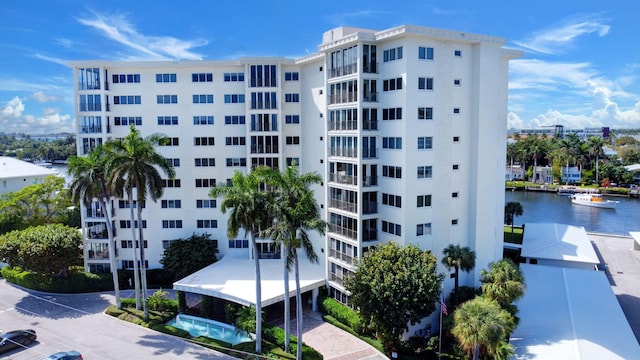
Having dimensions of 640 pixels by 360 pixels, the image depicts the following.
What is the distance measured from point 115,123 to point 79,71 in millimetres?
5892

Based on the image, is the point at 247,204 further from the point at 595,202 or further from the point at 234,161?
the point at 595,202

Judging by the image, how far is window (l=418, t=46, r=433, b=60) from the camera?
104ft

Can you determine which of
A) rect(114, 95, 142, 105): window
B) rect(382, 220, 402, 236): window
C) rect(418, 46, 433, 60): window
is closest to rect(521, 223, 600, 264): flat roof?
rect(382, 220, 402, 236): window

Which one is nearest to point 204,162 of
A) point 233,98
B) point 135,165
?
point 233,98

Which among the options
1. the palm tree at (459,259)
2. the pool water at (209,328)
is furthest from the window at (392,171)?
the pool water at (209,328)

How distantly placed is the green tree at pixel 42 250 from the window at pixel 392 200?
28.6m

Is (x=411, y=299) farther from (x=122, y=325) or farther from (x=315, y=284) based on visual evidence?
(x=122, y=325)

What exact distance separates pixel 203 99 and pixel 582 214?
79.5 meters

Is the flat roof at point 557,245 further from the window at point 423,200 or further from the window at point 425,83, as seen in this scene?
the window at point 425,83

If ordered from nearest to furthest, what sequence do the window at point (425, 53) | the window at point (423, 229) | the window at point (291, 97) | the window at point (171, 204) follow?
the window at point (425, 53), the window at point (423, 229), the window at point (291, 97), the window at point (171, 204)

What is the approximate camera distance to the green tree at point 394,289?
90.5ft

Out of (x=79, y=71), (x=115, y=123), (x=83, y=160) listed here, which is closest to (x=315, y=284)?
(x=83, y=160)

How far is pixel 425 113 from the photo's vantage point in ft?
105

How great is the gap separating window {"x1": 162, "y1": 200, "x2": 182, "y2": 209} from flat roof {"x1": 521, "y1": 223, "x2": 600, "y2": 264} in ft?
117
